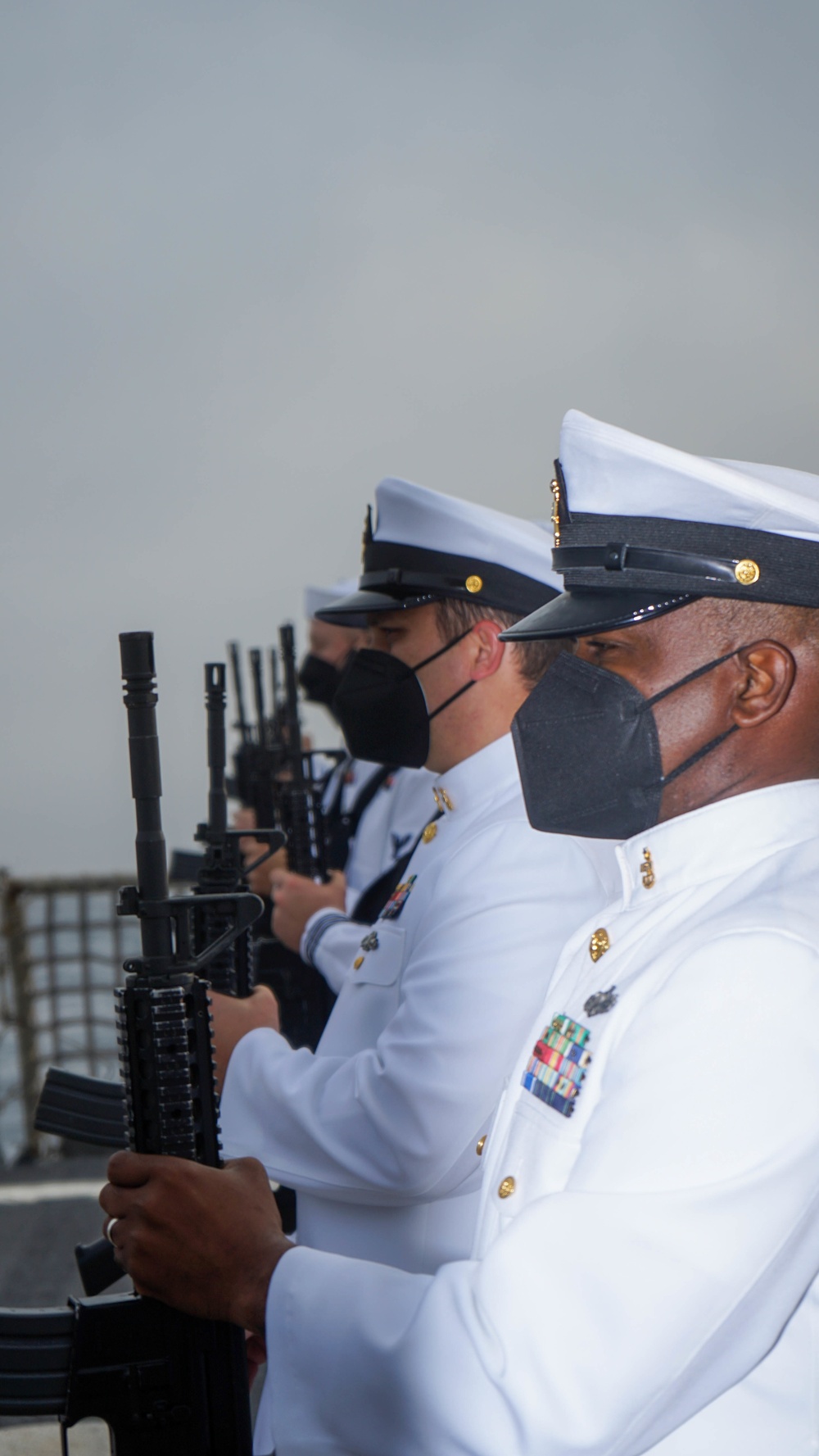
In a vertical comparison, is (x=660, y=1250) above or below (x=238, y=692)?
above

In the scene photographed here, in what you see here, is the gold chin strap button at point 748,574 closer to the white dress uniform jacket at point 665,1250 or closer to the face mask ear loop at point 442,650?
the white dress uniform jacket at point 665,1250

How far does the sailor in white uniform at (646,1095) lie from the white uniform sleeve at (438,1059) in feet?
1.07

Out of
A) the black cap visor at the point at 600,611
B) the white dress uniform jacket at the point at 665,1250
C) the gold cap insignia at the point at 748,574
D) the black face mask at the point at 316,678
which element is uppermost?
the gold cap insignia at the point at 748,574

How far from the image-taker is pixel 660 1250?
710 mm

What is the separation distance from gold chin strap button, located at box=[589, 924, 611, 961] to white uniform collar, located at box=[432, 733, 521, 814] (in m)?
0.62

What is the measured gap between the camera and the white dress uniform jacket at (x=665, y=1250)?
0.71 metres

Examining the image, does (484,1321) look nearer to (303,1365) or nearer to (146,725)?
(303,1365)

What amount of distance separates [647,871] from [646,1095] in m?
0.23

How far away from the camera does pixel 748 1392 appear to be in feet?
2.65

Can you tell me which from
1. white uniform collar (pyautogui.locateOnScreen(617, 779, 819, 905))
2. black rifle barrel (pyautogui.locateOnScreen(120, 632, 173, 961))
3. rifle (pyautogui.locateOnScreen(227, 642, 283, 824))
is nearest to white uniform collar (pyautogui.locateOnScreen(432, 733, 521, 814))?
black rifle barrel (pyautogui.locateOnScreen(120, 632, 173, 961))

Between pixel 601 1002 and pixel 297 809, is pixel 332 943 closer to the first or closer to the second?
pixel 297 809

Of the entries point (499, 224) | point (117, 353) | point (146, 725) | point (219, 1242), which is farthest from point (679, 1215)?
point (117, 353)

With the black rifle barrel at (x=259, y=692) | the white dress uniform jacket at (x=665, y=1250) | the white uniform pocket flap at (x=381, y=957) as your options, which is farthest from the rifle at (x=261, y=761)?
the white dress uniform jacket at (x=665, y=1250)

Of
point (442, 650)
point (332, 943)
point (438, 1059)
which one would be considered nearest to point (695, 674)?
point (438, 1059)
